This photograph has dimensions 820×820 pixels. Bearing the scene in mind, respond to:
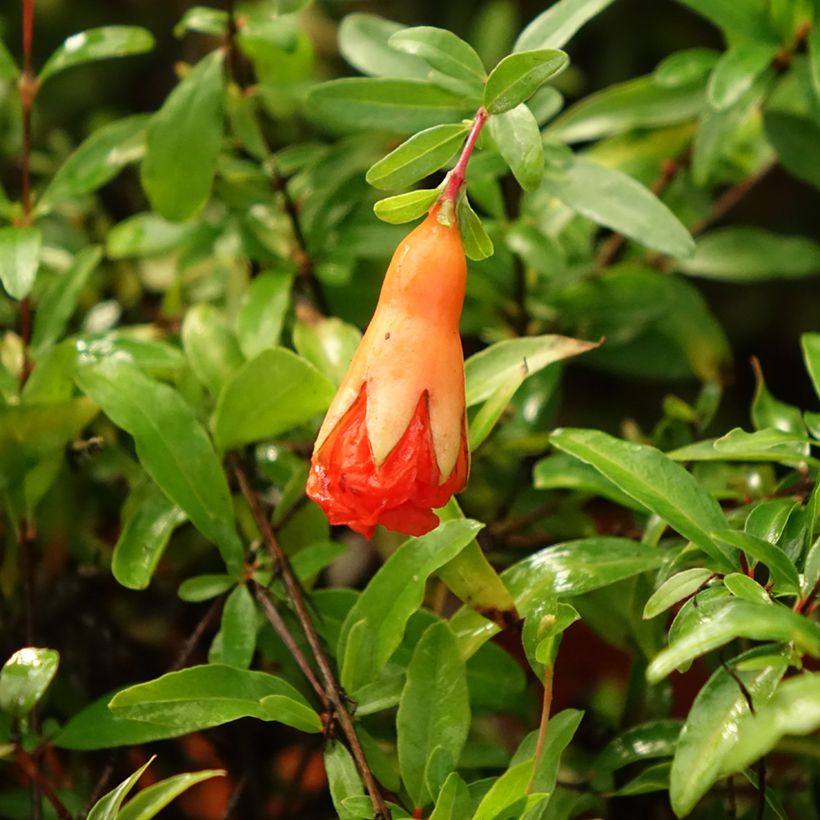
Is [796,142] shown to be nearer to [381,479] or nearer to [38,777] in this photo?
[381,479]

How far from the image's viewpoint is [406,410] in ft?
1.56

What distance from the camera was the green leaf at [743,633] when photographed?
413 mm

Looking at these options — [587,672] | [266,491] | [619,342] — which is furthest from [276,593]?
[587,672]

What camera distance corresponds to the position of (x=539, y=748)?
48 cm

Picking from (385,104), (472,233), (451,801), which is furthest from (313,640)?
(385,104)

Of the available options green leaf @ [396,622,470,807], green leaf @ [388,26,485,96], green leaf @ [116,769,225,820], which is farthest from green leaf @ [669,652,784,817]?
green leaf @ [388,26,485,96]

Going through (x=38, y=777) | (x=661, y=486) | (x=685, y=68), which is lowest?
(x=38, y=777)

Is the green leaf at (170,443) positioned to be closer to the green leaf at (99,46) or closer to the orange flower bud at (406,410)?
the orange flower bud at (406,410)

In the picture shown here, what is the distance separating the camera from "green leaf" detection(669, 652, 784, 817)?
43cm

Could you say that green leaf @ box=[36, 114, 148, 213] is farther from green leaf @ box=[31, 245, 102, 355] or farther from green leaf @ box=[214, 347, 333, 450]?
green leaf @ box=[214, 347, 333, 450]

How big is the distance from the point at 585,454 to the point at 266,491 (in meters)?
0.29

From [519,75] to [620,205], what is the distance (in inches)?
7.1

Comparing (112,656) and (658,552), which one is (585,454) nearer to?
(658,552)

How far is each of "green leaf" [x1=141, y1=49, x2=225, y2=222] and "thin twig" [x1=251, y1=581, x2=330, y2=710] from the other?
0.96ft
